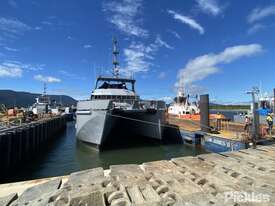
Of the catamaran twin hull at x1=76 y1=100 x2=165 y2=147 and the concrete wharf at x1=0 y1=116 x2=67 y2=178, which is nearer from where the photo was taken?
the concrete wharf at x1=0 y1=116 x2=67 y2=178

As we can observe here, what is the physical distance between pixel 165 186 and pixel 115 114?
490 inches

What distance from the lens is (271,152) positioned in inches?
257

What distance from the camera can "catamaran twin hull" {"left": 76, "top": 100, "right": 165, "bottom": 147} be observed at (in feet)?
49.6

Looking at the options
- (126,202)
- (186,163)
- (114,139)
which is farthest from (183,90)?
(126,202)

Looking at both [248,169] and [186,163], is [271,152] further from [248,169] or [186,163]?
[186,163]

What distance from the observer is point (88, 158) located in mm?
14656

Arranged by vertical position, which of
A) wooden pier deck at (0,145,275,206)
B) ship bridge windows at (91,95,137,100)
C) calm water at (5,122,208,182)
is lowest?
calm water at (5,122,208,182)

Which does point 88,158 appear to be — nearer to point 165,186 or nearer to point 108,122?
point 108,122

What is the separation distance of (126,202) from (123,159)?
36.7ft

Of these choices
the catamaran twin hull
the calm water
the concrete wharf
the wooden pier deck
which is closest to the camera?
the wooden pier deck

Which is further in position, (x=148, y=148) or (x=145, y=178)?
(x=148, y=148)

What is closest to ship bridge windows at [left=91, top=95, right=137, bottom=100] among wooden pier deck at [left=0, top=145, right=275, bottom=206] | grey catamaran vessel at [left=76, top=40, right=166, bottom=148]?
grey catamaran vessel at [left=76, top=40, right=166, bottom=148]

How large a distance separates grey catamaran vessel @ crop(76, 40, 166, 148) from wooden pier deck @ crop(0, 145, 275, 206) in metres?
10.1

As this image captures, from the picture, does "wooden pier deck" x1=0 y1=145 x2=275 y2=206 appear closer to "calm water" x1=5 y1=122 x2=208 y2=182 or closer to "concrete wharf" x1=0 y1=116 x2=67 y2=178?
"calm water" x1=5 y1=122 x2=208 y2=182
